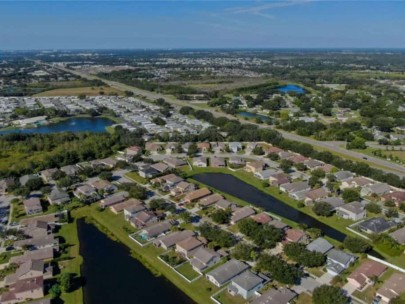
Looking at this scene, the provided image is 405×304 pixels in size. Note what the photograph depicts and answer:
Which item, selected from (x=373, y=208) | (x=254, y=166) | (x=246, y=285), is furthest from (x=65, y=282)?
(x=254, y=166)

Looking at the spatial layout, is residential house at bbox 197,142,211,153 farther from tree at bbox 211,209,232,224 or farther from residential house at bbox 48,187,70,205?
residential house at bbox 48,187,70,205

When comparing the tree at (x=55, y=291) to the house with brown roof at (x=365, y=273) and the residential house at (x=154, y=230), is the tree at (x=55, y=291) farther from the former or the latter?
the house with brown roof at (x=365, y=273)

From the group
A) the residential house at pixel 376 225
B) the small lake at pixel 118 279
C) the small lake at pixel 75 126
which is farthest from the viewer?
the small lake at pixel 75 126

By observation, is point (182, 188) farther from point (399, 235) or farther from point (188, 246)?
point (399, 235)

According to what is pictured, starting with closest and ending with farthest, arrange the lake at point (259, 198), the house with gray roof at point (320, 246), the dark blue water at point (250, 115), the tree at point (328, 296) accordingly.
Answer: the tree at point (328, 296) → the house with gray roof at point (320, 246) → the lake at point (259, 198) → the dark blue water at point (250, 115)

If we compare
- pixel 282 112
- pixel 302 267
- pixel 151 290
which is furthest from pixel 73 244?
pixel 282 112

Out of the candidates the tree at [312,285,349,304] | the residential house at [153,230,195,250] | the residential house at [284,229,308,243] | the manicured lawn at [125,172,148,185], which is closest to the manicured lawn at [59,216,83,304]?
the residential house at [153,230,195,250]

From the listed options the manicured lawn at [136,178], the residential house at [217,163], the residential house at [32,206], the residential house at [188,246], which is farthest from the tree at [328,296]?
the residential house at [217,163]
